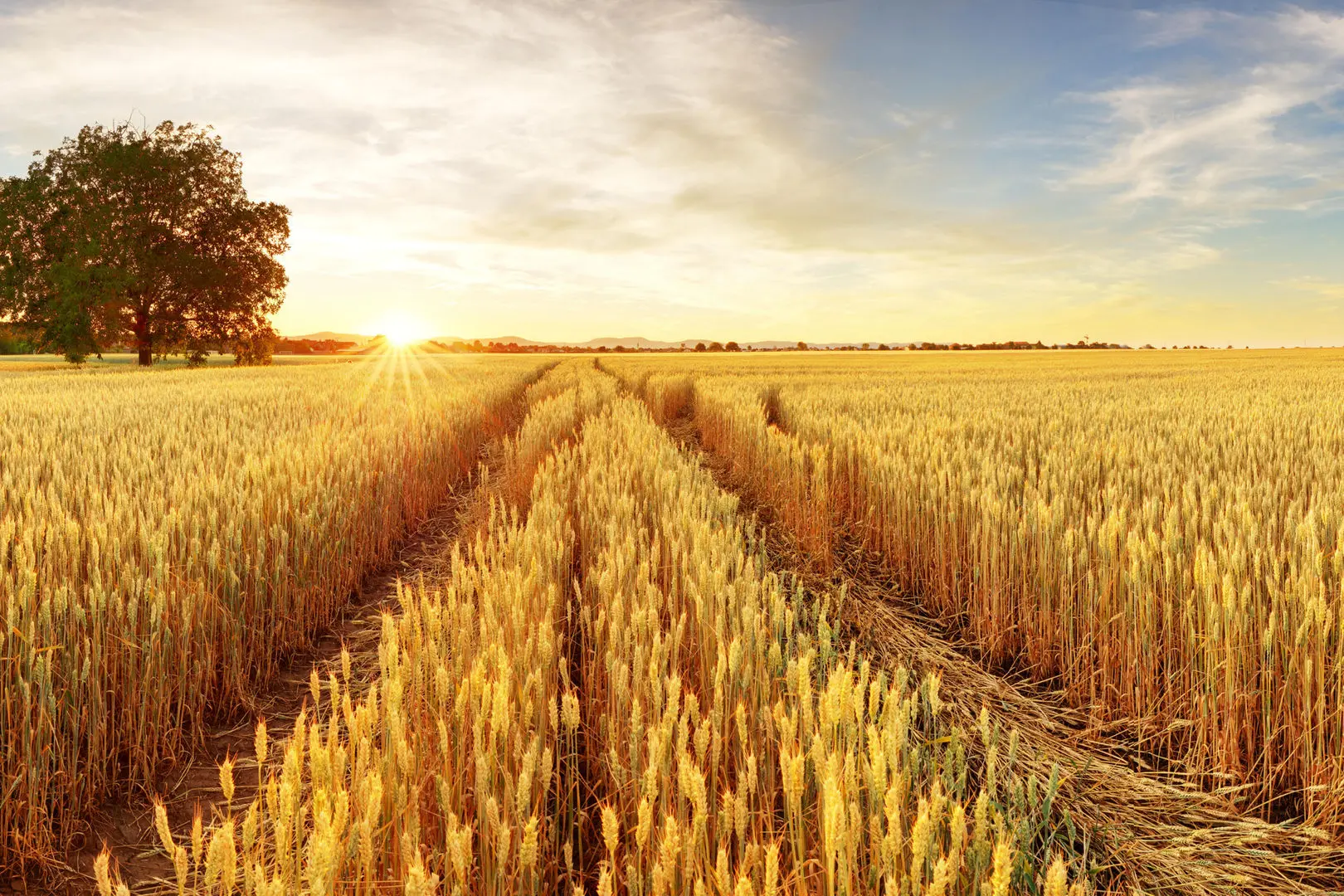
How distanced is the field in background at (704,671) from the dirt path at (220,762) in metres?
0.05

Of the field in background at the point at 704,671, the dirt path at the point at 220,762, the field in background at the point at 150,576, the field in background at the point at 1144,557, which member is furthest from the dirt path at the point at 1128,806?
the field in background at the point at 150,576

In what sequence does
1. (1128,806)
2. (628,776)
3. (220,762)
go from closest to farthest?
1. (628,776)
2. (1128,806)
3. (220,762)

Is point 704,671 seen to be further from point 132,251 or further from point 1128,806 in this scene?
point 132,251

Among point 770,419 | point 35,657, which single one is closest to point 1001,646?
point 35,657

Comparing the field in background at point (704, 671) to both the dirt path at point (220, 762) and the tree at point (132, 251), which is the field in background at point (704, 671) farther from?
the tree at point (132, 251)

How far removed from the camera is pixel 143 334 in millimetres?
31281

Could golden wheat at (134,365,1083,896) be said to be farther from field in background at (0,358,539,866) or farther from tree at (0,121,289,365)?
tree at (0,121,289,365)

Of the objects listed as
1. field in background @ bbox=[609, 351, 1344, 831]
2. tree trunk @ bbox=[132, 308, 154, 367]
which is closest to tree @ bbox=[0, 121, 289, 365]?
tree trunk @ bbox=[132, 308, 154, 367]

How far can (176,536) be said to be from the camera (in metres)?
3.53

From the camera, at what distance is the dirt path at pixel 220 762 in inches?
87.4

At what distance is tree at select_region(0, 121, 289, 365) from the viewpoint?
28734 mm

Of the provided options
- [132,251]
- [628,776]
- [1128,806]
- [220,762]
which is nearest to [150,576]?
[220,762]

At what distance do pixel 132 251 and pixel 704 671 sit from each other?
37.2 meters

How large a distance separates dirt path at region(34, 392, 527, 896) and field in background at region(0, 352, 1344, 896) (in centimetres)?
5
